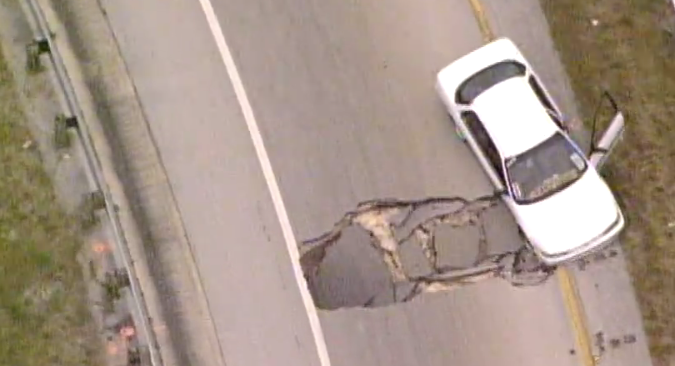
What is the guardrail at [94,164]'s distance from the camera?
1188 cm

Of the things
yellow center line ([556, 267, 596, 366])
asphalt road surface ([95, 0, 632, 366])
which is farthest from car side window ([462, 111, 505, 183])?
yellow center line ([556, 267, 596, 366])

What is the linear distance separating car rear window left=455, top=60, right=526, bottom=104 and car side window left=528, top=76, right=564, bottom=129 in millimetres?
197

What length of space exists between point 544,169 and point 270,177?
3.93 meters

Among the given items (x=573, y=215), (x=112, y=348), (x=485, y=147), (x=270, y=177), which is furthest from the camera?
(x=270, y=177)

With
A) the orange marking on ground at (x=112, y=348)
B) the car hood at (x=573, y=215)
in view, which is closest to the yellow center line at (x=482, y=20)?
the car hood at (x=573, y=215)

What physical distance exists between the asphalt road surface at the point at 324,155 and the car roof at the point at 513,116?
837 millimetres

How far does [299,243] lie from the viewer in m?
12.5

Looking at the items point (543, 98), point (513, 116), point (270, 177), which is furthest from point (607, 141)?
point (270, 177)

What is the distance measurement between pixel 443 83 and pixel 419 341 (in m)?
3.70

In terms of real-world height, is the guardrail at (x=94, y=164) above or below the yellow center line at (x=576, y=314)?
above

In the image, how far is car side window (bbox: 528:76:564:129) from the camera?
12125 mm

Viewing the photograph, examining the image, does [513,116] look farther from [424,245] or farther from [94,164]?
[94,164]

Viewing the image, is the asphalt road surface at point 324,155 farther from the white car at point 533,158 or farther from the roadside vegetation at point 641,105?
the white car at point 533,158

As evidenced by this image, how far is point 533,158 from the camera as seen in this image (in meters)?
11.9
